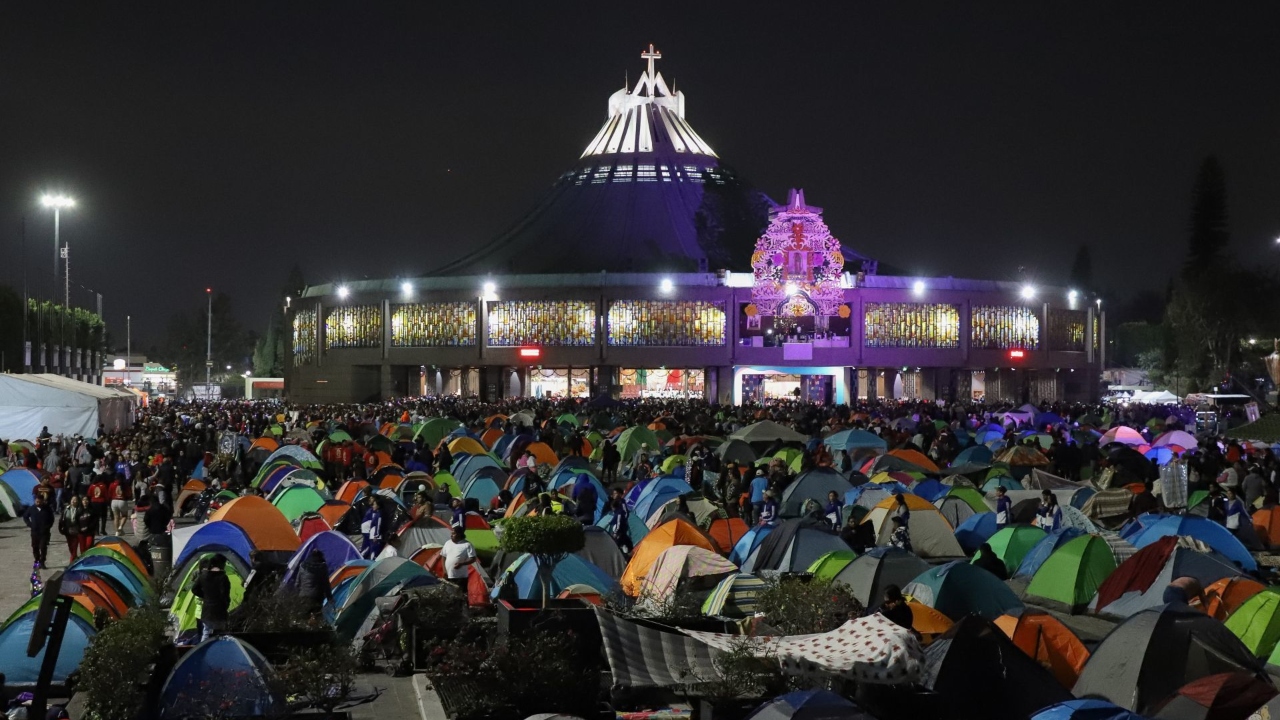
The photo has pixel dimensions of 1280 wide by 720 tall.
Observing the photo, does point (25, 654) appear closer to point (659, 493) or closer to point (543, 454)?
point (659, 493)

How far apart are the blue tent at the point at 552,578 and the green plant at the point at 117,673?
14.0 ft

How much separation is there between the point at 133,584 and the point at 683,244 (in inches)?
2752

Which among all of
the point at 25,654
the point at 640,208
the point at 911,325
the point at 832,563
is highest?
the point at 640,208

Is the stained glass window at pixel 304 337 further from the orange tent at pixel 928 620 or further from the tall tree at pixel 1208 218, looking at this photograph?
the orange tent at pixel 928 620

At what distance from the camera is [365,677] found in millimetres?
12367

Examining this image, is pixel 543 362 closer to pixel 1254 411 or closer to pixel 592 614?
pixel 1254 411

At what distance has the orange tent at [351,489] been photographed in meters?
22.4

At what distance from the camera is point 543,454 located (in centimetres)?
2948

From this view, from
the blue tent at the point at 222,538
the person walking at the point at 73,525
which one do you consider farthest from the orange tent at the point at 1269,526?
the person walking at the point at 73,525

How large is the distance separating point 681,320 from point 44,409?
45566mm

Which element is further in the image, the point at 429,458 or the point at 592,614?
the point at 429,458

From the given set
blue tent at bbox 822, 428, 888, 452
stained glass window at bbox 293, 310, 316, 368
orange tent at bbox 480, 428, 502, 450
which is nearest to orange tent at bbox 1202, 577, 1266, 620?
blue tent at bbox 822, 428, 888, 452

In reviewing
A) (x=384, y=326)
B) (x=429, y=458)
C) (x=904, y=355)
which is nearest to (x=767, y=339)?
(x=904, y=355)

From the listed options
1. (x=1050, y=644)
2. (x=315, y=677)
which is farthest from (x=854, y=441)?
(x=315, y=677)
